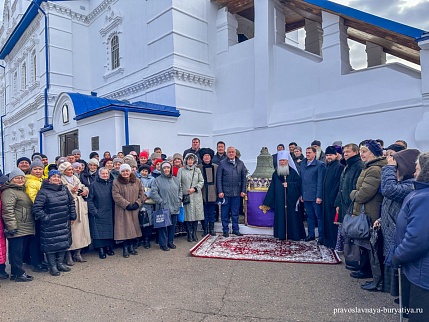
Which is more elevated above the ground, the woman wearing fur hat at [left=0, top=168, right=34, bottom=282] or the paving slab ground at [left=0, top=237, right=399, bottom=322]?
the woman wearing fur hat at [left=0, top=168, right=34, bottom=282]

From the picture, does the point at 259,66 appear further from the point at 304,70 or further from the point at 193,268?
the point at 193,268

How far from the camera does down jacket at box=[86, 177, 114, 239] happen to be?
18.6 feet

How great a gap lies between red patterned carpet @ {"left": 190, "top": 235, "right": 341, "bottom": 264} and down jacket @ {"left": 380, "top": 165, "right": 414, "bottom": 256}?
1.61 meters

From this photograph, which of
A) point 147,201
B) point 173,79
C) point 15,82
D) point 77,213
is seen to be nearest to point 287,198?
point 147,201

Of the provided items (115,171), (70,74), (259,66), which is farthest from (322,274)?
(70,74)

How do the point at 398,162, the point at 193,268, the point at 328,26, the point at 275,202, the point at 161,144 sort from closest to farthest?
the point at 398,162
the point at 193,268
the point at 275,202
the point at 328,26
the point at 161,144

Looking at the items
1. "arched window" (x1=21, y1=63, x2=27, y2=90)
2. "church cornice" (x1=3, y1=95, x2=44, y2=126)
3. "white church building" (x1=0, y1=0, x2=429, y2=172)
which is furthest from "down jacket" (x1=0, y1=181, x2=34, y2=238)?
"arched window" (x1=21, y1=63, x2=27, y2=90)

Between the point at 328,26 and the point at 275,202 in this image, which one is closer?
→ the point at 275,202

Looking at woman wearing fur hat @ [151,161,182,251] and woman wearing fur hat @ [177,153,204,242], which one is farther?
woman wearing fur hat @ [177,153,204,242]

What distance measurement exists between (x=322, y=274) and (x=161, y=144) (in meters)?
8.88

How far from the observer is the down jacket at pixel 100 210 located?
18.6 ft

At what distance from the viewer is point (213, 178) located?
705 cm

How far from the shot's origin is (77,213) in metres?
5.45

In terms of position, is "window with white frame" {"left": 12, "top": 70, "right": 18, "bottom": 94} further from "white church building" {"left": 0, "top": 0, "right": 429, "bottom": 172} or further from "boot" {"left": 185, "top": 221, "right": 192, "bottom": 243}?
"boot" {"left": 185, "top": 221, "right": 192, "bottom": 243}
